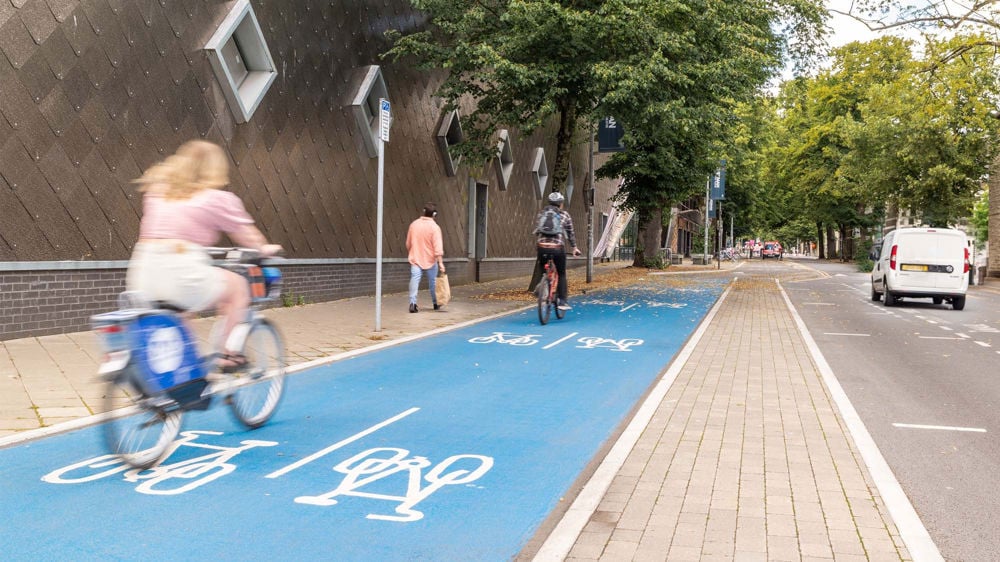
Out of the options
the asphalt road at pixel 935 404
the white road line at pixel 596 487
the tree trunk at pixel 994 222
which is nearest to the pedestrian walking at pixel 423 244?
the asphalt road at pixel 935 404

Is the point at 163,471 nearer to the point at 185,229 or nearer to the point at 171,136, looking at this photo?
the point at 185,229

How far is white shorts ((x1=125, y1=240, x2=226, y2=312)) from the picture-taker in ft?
15.5

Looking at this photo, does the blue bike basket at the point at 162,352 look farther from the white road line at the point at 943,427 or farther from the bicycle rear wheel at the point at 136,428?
the white road line at the point at 943,427

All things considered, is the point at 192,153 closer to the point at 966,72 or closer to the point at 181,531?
the point at 181,531

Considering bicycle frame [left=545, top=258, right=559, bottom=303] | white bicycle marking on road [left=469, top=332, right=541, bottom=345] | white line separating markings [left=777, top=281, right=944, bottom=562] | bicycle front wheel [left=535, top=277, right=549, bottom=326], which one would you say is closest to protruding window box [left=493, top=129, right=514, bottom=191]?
bicycle frame [left=545, top=258, right=559, bottom=303]

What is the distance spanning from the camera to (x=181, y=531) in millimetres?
3871

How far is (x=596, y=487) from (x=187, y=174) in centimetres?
303

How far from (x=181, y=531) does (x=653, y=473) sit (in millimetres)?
2684

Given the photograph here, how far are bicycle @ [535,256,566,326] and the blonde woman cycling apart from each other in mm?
8413

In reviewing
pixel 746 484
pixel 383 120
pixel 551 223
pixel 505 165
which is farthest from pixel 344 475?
pixel 505 165

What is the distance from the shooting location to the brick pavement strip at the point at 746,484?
3766mm

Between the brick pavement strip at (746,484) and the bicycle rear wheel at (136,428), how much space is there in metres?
2.64

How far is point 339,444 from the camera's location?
554 centimetres

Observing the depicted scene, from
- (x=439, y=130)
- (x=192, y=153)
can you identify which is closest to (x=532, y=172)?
(x=439, y=130)
